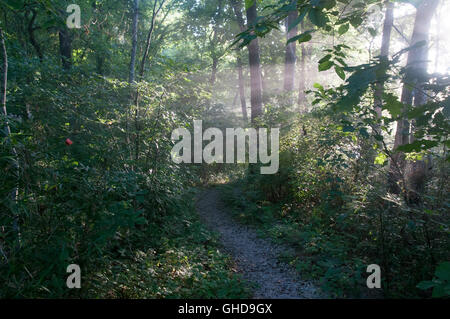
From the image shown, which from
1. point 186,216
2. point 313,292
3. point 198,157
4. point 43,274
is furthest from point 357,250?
point 198,157

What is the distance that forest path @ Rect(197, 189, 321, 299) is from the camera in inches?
166

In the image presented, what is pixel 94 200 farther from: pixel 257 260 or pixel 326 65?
pixel 257 260

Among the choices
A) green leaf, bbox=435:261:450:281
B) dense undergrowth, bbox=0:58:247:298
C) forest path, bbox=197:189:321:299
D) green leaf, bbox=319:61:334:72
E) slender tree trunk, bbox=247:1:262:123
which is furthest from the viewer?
slender tree trunk, bbox=247:1:262:123

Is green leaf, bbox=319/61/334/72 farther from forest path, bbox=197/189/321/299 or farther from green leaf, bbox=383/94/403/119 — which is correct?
forest path, bbox=197/189/321/299

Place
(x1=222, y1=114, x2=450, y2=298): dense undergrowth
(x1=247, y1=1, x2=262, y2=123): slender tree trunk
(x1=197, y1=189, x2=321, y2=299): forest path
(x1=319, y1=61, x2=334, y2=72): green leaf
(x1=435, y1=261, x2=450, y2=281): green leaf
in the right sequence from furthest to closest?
(x1=247, y1=1, x2=262, y2=123): slender tree trunk → (x1=197, y1=189, x2=321, y2=299): forest path → (x1=222, y1=114, x2=450, y2=298): dense undergrowth → (x1=319, y1=61, x2=334, y2=72): green leaf → (x1=435, y1=261, x2=450, y2=281): green leaf

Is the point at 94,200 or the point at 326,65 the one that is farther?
the point at 94,200

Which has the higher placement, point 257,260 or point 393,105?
point 393,105

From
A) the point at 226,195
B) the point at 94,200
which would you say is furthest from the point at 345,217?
the point at 226,195

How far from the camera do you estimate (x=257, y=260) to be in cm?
536


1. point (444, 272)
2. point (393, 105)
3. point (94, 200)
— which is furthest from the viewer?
point (94, 200)

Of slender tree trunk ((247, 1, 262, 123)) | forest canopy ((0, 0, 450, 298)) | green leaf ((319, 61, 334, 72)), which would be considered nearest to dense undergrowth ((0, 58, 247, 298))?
forest canopy ((0, 0, 450, 298))

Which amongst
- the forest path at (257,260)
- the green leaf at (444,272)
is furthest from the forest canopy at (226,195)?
the forest path at (257,260)

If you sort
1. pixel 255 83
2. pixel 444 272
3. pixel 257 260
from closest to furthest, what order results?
1. pixel 444 272
2. pixel 257 260
3. pixel 255 83
